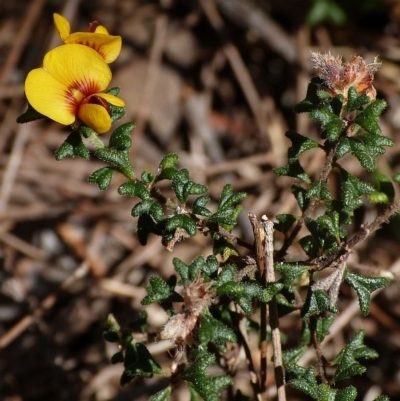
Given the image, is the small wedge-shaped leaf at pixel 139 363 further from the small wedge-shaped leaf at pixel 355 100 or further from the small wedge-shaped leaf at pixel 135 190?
the small wedge-shaped leaf at pixel 355 100

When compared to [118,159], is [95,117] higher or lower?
higher

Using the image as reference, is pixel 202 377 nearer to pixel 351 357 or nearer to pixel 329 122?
pixel 351 357

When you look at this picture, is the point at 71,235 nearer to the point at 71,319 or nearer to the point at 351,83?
the point at 71,319

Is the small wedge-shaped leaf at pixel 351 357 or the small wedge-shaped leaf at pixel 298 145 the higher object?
the small wedge-shaped leaf at pixel 298 145

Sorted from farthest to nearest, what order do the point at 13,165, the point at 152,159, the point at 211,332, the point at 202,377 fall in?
the point at 152,159 < the point at 13,165 < the point at 202,377 < the point at 211,332

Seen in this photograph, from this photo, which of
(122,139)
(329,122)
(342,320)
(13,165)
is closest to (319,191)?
(329,122)

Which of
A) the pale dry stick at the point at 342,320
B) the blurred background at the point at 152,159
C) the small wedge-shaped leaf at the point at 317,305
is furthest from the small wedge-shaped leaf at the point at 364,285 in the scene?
the blurred background at the point at 152,159

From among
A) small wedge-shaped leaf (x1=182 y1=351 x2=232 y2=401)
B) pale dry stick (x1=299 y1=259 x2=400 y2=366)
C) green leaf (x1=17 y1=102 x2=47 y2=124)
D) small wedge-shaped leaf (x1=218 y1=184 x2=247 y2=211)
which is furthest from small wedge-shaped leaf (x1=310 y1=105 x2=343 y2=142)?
pale dry stick (x1=299 y1=259 x2=400 y2=366)
